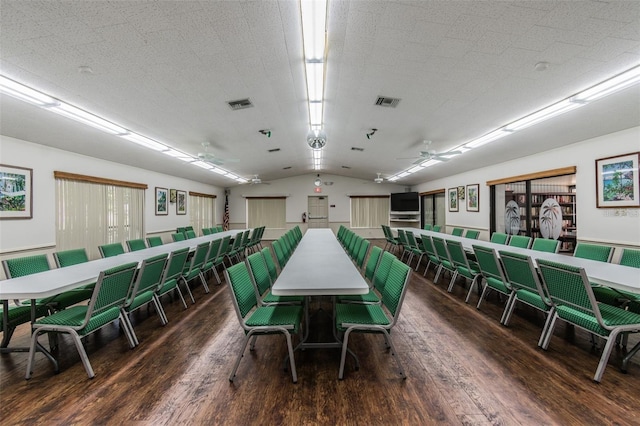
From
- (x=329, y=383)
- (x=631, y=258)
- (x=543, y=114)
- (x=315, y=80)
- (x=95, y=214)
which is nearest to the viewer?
(x=329, y=383)

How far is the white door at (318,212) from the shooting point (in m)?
12.2

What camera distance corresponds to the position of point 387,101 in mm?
3861

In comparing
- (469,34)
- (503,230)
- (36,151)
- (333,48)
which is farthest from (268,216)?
(469,34)

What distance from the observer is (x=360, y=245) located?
412 centimetres

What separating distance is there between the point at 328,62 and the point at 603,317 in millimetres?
3643

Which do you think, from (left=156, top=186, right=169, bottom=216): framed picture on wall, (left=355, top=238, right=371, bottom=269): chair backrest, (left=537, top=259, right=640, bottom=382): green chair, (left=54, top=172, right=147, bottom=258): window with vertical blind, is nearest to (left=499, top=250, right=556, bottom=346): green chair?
(left=537, top=259, right=640, bottom=382): green chair

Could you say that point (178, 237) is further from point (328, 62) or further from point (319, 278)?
point (328, 62)

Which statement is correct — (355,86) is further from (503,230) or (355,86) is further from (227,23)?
(503,230)

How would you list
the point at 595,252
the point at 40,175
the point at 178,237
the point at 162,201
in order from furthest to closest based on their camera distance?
the point at 162,201 < the point at 178,237 < the point at 40,175 < the point at 595,252

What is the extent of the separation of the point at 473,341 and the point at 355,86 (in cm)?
339

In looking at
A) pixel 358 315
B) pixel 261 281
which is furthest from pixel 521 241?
pixel 261 281

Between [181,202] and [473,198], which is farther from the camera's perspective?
[181,202]

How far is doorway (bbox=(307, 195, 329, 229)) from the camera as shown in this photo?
12186 millimetres

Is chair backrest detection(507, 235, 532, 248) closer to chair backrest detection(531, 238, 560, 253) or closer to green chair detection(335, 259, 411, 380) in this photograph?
chair backrest detection(531, 238, 560, 253)
